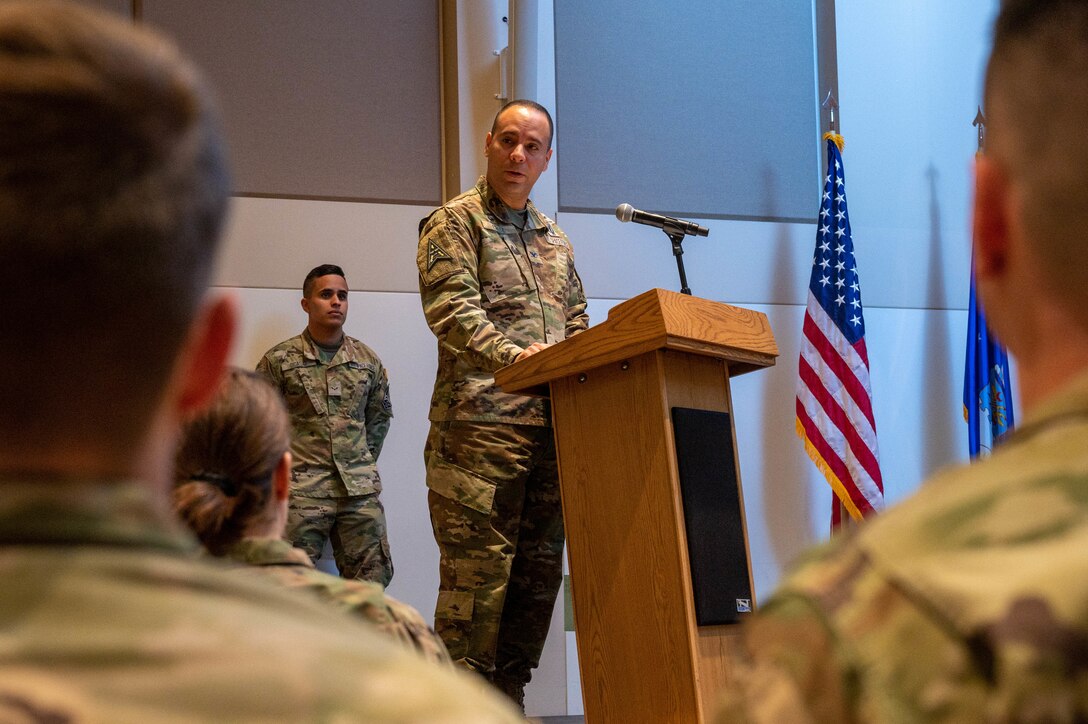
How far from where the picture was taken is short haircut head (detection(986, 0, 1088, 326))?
60 cm

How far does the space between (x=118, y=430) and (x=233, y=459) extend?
0.79 m

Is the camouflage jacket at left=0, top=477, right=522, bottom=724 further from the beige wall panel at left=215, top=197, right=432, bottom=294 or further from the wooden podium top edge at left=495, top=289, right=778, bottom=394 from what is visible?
the beige wall panel at left=215, top=197, right=432, bottom=294

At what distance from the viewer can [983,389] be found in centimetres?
515

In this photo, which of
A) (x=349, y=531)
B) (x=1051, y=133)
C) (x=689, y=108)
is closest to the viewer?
(x=1051, y=133)

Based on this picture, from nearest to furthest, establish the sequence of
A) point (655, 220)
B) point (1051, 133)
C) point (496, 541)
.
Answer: point (1051, 133), point (496, 541), point (655, 220)

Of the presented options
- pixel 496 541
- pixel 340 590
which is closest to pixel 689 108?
pixel 496 541

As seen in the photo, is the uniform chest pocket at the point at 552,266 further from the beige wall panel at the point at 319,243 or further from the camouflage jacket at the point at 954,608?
the camouflage jacket at the point at 954,608

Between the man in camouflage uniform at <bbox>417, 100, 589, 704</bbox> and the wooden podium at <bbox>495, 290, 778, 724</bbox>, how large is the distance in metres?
0.38

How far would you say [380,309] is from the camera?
194 inches

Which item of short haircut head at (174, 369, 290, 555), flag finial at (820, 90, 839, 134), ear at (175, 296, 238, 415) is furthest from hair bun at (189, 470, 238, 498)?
flag finial at (820, 90, 839, 134)

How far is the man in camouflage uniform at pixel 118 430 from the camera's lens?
1.53 ft

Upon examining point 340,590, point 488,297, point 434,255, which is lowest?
point 340,590

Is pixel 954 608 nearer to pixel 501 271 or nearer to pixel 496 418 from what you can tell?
pixel 496 418

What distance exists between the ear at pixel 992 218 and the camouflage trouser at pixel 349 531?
4.18 m
